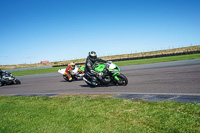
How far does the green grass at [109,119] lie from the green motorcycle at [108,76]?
364 centimetres

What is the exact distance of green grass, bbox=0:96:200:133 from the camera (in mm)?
3248

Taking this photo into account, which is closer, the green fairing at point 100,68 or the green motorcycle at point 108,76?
the green motorcycle at point 108,76

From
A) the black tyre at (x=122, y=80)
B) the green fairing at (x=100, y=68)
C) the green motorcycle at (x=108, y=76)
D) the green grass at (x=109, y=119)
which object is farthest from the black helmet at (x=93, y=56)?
the green grass at (x=109, y=119)

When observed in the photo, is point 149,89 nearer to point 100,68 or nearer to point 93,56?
point 100,68

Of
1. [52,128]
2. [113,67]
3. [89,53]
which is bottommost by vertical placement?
[52,128]

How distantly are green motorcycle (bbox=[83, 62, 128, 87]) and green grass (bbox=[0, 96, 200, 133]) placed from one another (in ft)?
11.9

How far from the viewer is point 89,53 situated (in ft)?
32.0

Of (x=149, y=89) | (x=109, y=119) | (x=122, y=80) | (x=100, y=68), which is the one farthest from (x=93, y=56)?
(x=109, y=119)

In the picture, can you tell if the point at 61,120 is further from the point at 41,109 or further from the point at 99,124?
the point at 41,109

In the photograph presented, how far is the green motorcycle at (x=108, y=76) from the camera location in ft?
28.3

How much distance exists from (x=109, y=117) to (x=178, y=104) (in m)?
1.80

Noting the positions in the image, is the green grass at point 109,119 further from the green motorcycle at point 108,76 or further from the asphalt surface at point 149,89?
the green motorcycle at point 108,76

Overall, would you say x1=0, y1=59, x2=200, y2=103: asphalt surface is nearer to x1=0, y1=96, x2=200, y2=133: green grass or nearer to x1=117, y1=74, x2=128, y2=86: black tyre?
x1=117, y1=74, x2=128, y2=86: black tyre

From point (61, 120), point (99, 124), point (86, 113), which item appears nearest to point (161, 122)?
point (99, 124)
